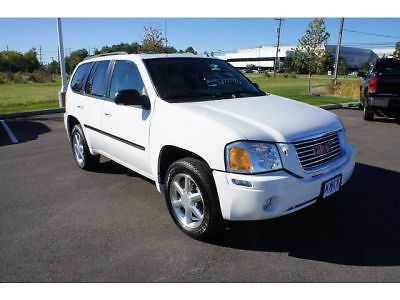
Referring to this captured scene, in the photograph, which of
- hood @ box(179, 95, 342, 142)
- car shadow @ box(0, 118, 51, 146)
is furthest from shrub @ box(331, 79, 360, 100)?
hood @ box(179, 95, 342, 142)

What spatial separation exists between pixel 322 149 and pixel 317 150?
96 millimetres

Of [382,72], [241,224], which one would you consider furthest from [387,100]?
[241,224]

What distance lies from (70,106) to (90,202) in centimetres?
207

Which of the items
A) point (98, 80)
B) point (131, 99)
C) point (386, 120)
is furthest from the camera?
point (386, 120)

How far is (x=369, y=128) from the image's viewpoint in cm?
880

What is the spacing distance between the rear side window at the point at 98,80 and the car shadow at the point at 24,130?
3.79 metres

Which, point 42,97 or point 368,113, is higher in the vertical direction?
point 368,113

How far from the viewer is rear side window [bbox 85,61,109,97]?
4652 mm

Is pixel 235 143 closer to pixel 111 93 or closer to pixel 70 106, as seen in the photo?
pixel 111 93

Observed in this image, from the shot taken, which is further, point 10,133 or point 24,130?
point 24,130

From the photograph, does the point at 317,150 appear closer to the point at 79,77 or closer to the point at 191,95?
the point at 191,95

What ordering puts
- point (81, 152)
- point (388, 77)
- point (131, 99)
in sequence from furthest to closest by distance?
point (388, 77) < point (81, 152) < point (131, 99)

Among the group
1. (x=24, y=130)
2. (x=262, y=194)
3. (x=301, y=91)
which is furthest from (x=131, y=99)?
(x=301, y=91)

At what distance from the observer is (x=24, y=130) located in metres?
9.07
